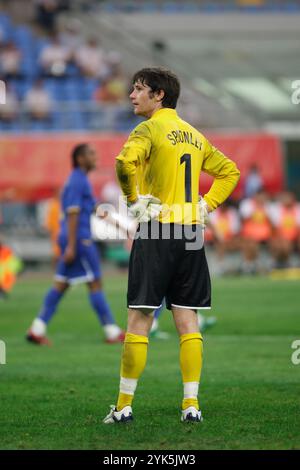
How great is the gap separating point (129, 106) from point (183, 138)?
20.5 meters

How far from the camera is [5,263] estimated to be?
60.0ft

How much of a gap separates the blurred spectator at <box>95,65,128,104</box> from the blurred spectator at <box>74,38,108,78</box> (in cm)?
64

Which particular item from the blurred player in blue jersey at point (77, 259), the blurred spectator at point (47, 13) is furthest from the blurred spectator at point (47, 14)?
the blurred player in blue jersey at point (77, 259)

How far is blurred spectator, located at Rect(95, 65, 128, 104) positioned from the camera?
1140 inches

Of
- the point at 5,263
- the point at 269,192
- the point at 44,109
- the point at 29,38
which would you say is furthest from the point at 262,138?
the point at 5,263

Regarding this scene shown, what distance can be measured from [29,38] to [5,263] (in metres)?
14.6

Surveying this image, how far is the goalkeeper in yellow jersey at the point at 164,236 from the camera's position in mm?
7133

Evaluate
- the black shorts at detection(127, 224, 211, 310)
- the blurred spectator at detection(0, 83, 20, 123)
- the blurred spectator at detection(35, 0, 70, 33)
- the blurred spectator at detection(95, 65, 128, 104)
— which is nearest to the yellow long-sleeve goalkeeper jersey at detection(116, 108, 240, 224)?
the black shorts at detection(127, 224, 211, 310)

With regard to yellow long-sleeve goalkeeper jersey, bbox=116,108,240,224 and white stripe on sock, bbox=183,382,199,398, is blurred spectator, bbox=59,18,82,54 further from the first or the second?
white stripe on sock, bbox=183,382,199,398

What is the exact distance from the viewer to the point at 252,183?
88.1 ft
